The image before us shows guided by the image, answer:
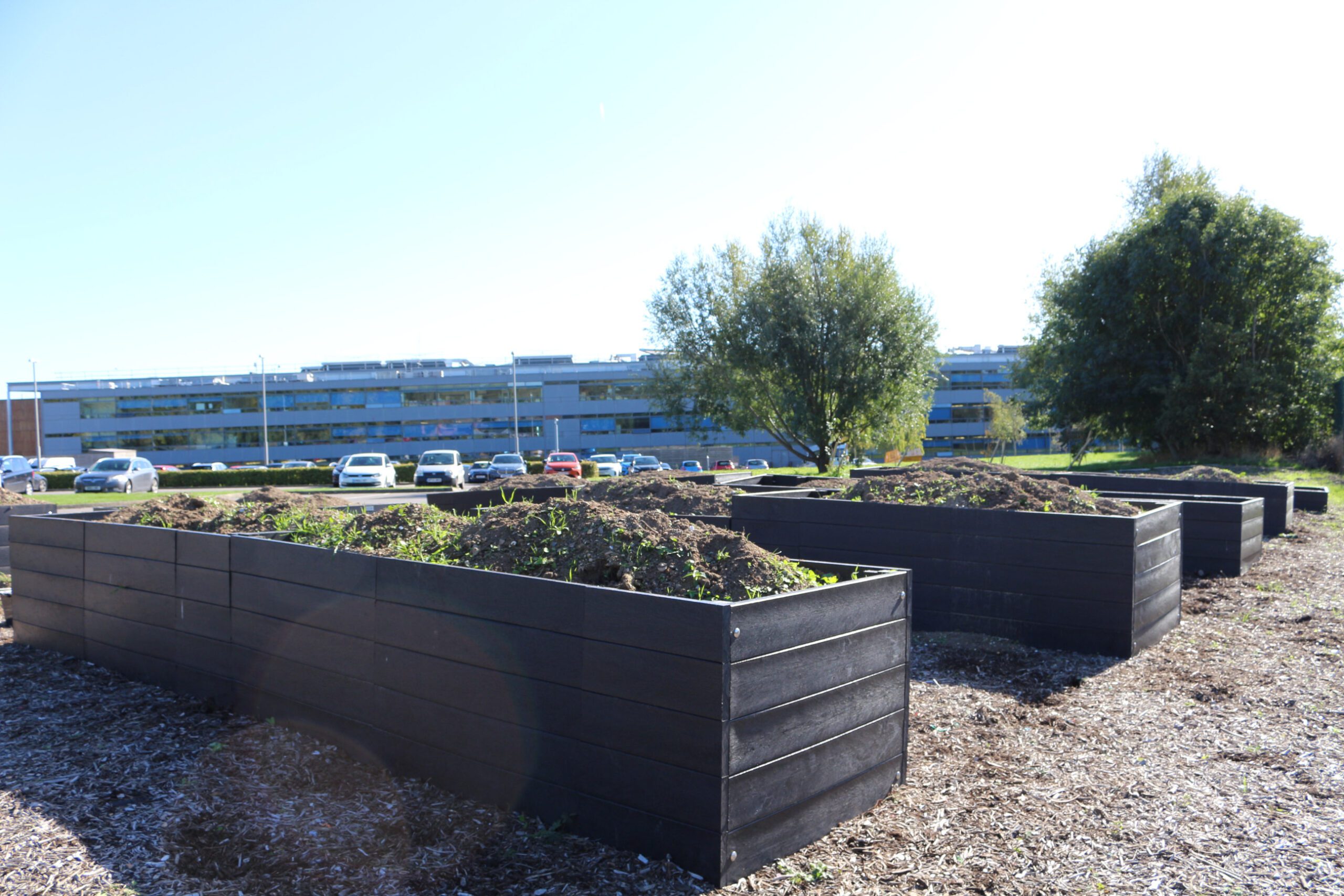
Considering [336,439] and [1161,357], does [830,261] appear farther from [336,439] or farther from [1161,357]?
[336,439]

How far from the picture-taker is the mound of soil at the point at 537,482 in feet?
35.5

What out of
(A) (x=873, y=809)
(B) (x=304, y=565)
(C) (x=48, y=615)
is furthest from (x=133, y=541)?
(A) (x=873, y=809)

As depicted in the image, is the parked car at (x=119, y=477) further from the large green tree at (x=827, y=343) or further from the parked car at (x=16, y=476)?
the large green tree at (x=827, y=343)

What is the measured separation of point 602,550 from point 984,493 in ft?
12.9

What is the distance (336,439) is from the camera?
253 feet

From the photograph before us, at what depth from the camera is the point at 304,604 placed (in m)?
4.24

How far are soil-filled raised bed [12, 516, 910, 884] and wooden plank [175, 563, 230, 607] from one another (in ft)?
0.33

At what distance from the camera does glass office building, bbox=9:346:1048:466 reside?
76.2m

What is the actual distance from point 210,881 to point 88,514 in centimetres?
560

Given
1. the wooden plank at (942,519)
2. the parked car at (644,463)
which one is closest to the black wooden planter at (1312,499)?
the wooden plank at (942,519)

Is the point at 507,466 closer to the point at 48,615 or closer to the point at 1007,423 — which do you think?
the point at 48,615

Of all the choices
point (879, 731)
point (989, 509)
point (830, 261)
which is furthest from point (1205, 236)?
point (879, 731)

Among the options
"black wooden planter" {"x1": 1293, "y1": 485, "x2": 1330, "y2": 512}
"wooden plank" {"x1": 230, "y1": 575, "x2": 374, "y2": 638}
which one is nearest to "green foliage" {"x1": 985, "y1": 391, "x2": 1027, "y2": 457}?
"black wooden planter" {"x1": 1293, "y1": 485, "x2": 1330, "y2": 512}

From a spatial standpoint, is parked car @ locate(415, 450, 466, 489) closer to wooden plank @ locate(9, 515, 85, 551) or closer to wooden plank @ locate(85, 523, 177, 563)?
wooden plank @ locate(9, 515, 85, 551)
